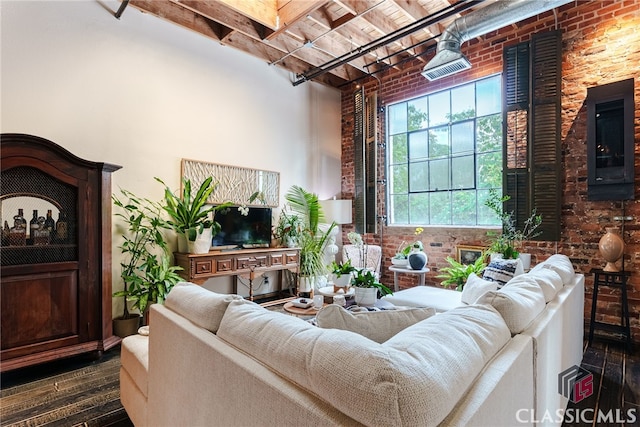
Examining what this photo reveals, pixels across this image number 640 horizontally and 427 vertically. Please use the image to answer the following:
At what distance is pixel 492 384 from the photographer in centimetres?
88

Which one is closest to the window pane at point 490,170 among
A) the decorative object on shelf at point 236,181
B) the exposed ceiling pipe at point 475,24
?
the exposed ceiling pipe at point 475,24

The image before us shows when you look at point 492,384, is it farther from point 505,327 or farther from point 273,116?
point 273,116

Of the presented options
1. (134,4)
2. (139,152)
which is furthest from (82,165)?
(134,4)

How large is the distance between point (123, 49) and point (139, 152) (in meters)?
1.12

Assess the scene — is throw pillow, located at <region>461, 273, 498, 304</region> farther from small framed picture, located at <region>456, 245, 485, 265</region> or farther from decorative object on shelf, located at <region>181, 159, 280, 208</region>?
decorative object on shelf, located at <region>181, 159, 280, 208</region>

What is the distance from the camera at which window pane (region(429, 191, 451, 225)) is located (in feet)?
15.3

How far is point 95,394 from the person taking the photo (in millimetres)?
2262

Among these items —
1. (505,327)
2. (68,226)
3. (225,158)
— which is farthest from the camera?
(225,158)

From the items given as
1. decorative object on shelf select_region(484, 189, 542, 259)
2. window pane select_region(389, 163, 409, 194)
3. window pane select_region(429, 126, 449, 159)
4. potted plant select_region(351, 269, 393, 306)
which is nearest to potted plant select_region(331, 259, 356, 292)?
potted plant select_region(351, 269, 393, 306)

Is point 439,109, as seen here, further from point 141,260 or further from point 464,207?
point 141,260

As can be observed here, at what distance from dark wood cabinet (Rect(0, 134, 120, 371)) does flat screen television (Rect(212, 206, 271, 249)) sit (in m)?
1.41

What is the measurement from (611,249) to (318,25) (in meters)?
4.00

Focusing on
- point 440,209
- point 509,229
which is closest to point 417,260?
point 440,209

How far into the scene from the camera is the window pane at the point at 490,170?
420cm
